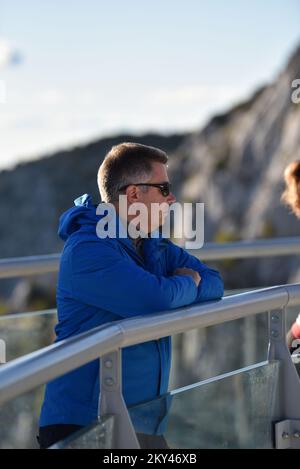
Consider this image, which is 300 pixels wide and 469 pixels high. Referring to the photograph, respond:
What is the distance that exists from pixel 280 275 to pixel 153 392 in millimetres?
29679

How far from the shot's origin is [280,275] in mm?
32719

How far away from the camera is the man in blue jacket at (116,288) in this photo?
10.6 ft

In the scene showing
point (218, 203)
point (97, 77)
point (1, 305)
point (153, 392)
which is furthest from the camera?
point (97, 77)

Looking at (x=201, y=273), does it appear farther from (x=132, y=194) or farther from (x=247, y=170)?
(x=247, y=170)

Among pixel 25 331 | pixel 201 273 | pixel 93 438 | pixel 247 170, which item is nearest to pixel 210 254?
pixel 25 331

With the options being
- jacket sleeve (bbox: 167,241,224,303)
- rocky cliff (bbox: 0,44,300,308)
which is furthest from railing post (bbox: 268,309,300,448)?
rocky cliff (bbox: 0,44,300,308)

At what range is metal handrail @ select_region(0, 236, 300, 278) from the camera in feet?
16.4

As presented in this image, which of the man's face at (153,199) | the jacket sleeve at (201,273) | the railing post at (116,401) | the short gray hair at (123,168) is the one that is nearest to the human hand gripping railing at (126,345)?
the railing post at (116,401)

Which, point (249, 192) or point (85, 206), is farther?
point (249, 192)

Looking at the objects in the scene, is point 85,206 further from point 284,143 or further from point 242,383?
point 284,143

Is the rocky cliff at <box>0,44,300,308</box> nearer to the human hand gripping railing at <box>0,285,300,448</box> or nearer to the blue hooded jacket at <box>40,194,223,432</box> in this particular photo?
the human hand gripping railing at <box>0,285,300,448</box>

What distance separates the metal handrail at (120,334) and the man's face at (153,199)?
442 millimetres

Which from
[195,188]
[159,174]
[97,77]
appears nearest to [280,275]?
[195,188]

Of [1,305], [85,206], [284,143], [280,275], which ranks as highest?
[85,206]
